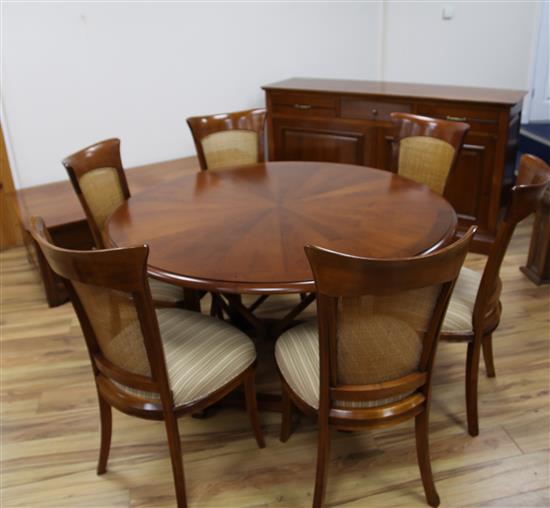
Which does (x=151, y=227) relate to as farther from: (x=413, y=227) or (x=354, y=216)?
(x=413, y=227)

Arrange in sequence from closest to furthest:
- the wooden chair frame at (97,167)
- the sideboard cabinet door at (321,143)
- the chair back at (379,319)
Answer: the chair back at (379,319)
the wooden chair frame at (97,167)
the sideboard cabinet door at (321,143)

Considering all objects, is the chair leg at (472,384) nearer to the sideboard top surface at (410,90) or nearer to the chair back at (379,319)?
the chair back at (379,319)

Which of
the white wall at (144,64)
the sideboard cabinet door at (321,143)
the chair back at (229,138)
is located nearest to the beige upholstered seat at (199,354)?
the chair back at (229,138)

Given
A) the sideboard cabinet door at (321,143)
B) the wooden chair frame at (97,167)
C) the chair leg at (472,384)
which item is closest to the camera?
the chair leg at (472,384)

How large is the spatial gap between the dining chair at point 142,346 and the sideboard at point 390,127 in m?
2.00

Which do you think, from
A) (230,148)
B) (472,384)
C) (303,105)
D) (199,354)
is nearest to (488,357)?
(472,384)

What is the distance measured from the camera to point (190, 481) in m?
1.87

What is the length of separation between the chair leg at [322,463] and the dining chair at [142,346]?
307 millimetres

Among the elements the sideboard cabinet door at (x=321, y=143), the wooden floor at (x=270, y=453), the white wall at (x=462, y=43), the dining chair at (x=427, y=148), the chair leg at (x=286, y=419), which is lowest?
the wooden floor at (x=270, y=453)

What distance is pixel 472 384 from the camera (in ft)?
6.45

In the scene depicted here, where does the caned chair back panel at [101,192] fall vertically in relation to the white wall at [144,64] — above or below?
below

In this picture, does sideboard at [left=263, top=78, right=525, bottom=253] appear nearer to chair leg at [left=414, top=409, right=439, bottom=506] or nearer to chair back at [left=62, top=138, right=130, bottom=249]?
chair back at [left=62, top=138, right=130, bottom=249]

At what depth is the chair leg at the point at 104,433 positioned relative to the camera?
1.82 m

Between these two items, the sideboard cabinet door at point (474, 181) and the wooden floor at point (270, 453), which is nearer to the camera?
the wooden floor at point (270, 453)
